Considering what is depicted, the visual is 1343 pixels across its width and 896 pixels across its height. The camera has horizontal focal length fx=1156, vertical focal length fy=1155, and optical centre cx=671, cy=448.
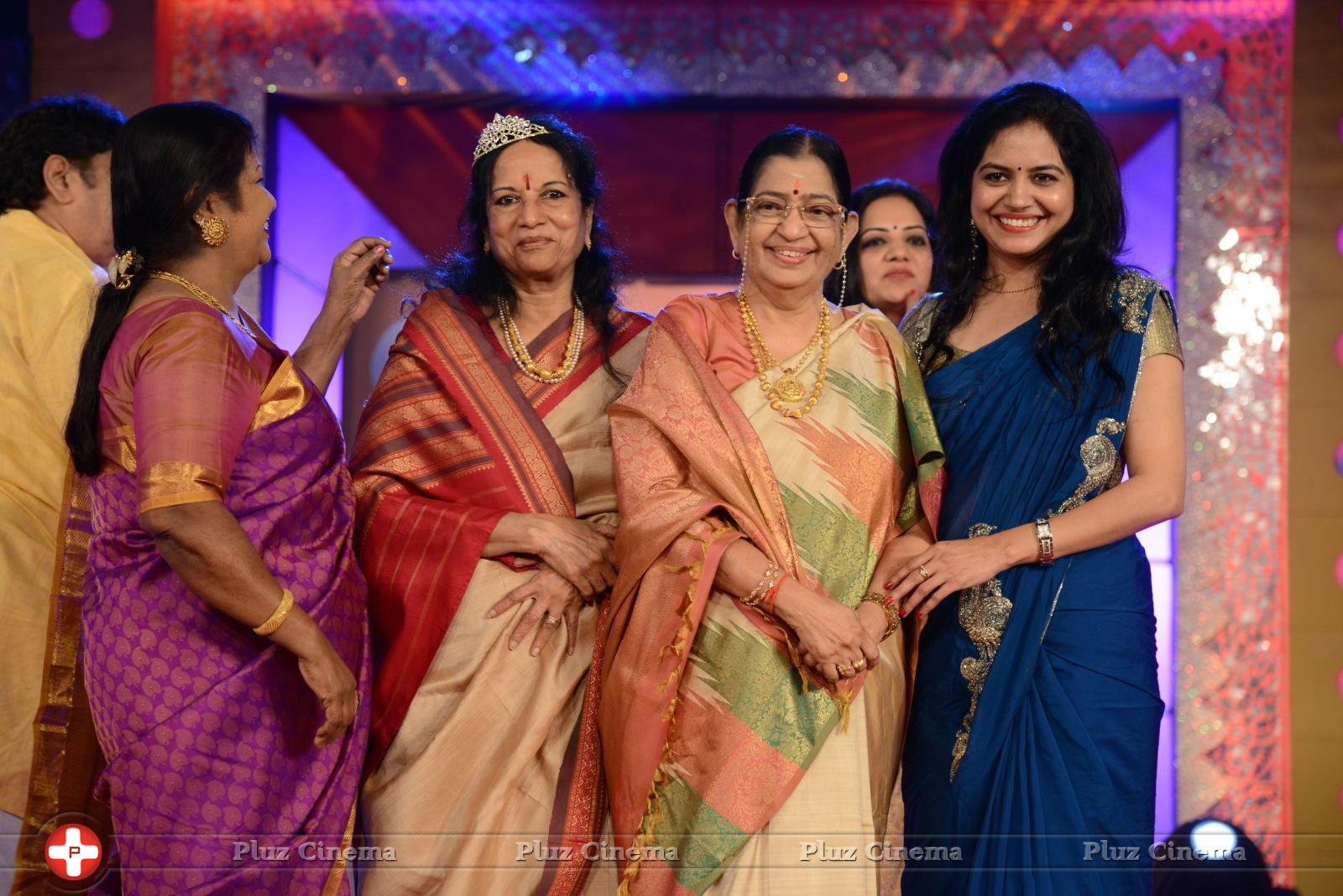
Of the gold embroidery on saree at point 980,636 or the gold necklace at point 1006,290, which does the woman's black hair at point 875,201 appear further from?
the gold embroidery on saree at point 980,636

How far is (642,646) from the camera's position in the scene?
7.34 ft

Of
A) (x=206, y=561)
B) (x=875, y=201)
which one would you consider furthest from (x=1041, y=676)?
(x=875, y=201)

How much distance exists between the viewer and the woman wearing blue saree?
222cm

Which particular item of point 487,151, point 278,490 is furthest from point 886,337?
point 278,490

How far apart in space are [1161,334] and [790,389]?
747 mm

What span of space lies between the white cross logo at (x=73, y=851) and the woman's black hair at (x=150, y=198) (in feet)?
2.77

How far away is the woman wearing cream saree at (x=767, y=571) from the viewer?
2154 mm

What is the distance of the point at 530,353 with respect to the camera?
2.65m

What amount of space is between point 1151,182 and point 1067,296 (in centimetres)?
255

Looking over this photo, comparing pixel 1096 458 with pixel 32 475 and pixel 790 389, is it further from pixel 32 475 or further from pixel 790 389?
pixel 32 475

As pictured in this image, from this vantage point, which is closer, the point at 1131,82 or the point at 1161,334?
the point at 1161,334

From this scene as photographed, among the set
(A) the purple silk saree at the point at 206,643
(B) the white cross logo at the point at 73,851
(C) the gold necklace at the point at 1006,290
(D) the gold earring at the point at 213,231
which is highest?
(C) the gold necklace at the point at 1006,290

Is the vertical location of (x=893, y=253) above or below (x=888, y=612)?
above

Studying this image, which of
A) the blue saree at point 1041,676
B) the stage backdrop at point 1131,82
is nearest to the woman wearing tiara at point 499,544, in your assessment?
the blue saree at point 1041,676
